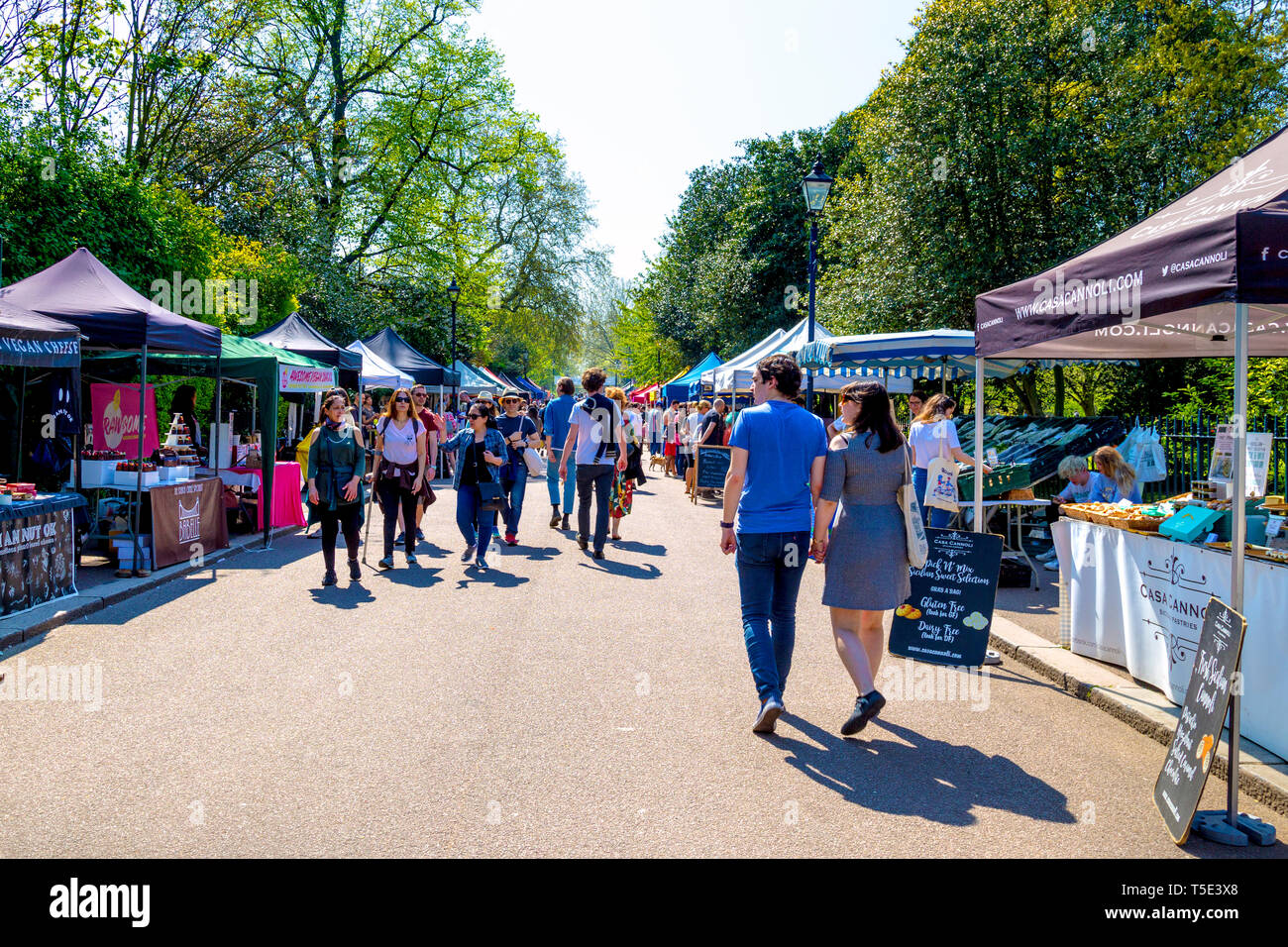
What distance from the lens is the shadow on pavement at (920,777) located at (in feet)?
13.5

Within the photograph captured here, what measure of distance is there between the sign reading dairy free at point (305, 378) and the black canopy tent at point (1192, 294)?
11.7 meters

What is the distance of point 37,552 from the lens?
7.92 meters

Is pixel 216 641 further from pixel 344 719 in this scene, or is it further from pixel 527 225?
pixel 527 225

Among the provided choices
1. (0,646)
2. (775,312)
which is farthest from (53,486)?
(775,312)

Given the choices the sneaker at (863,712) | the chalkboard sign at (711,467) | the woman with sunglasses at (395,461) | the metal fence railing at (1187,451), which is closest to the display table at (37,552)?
the woman with sunglasses at (395,461)

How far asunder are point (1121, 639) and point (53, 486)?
11.1 m

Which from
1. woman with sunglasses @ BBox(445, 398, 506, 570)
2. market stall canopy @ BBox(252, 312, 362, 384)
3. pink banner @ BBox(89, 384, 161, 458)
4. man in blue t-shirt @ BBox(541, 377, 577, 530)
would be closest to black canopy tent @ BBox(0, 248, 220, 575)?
pink banner @ BBox(89, 384, 161, 458)

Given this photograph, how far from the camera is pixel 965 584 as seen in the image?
6383mm

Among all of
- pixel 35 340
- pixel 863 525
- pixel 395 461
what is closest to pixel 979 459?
pixel 863 525

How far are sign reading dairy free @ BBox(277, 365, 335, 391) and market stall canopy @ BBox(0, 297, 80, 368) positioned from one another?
6.21 metres

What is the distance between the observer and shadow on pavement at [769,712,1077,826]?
4.11 metres

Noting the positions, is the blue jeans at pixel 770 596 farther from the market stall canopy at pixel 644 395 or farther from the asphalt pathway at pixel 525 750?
the market stall canopy at pixel 644 395

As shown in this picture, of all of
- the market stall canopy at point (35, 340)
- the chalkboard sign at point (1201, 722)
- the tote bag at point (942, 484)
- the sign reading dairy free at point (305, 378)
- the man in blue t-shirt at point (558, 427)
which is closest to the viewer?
the chalkboard sign at point (1201, 722)

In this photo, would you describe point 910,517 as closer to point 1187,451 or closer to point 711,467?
point 1187,451
